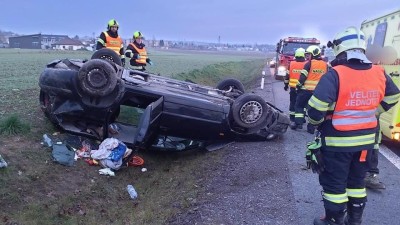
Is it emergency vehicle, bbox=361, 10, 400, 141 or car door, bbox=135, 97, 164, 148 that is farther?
emergency vehicle, bbox=361, 10, 400, 141

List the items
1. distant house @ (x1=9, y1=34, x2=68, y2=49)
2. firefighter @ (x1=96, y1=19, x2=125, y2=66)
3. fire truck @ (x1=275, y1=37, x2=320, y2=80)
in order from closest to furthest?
firefighter @ (x1=96, y1=19, x2=125, y2=66) < fire truck @ (x1=275, y1=37, x2=320, y2=80) < distant house @ (x1=9, y1=34, x2=68, y2=49)

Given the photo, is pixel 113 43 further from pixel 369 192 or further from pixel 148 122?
pixel 369 192

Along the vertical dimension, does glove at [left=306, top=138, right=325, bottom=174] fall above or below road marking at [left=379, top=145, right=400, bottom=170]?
above

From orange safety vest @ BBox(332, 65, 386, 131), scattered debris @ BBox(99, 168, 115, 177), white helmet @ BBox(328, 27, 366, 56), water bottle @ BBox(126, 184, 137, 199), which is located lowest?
water bottle @ BBox(126, 184, 137, 199)

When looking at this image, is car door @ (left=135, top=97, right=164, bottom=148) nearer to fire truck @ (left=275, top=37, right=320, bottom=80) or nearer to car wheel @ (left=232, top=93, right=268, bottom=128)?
car wheel @ (left=232, top=93, right=268, bottom=128)

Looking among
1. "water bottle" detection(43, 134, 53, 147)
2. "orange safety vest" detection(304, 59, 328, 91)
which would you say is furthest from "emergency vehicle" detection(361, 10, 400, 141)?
"water bottle" detection(43, 134, 53, 147)

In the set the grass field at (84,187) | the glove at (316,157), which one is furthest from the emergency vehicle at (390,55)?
the glove at (316,157)

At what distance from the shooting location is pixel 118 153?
552 centimetres

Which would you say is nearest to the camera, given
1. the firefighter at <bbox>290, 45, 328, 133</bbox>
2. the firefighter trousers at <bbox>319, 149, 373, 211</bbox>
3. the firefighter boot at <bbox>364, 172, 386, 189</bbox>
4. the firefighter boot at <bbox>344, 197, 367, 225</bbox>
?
the firefighter trousers at <bbox>319, 149, 373, 211</bbox>

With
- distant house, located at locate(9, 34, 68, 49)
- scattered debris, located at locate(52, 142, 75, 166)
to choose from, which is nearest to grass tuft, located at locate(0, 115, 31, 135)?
scattered debris, located at locate(52, 142, 75, 166)

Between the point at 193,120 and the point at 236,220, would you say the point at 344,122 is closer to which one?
the point at 236,220

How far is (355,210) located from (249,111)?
265 cm

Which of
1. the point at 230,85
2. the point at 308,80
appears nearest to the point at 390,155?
the point at 308,80

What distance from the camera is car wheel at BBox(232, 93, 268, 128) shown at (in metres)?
5.73
